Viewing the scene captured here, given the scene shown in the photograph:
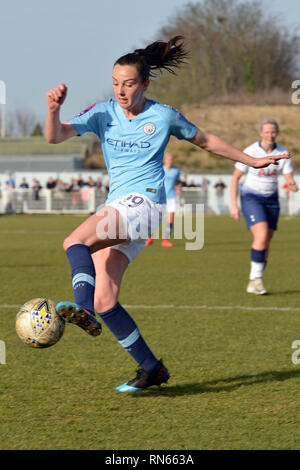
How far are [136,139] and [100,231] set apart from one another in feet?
2.17

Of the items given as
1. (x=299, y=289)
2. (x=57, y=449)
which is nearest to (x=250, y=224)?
(x=299, y=289)

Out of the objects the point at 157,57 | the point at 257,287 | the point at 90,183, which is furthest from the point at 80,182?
the point at 157,57

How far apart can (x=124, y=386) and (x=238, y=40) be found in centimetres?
6180

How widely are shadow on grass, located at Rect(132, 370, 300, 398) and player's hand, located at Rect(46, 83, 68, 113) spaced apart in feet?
6.44

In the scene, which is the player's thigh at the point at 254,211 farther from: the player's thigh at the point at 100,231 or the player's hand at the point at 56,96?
the player's hand at the point at 56,96

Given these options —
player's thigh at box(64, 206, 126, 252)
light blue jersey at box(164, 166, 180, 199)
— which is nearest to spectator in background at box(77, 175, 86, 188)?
light blue jersey at box(164, 166, 180, 199)

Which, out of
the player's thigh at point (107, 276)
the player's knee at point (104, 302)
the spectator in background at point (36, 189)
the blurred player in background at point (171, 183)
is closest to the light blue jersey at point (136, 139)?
the player's thigh at point (107, 276)

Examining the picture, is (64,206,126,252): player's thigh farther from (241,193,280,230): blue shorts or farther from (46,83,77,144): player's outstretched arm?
(241,193,280,230): blue shorts

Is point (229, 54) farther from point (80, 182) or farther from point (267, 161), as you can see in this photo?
point (267, 161)

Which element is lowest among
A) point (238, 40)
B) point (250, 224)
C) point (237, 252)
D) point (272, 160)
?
point (237, 252)

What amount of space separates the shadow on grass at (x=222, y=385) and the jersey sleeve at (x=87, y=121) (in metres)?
1.78
